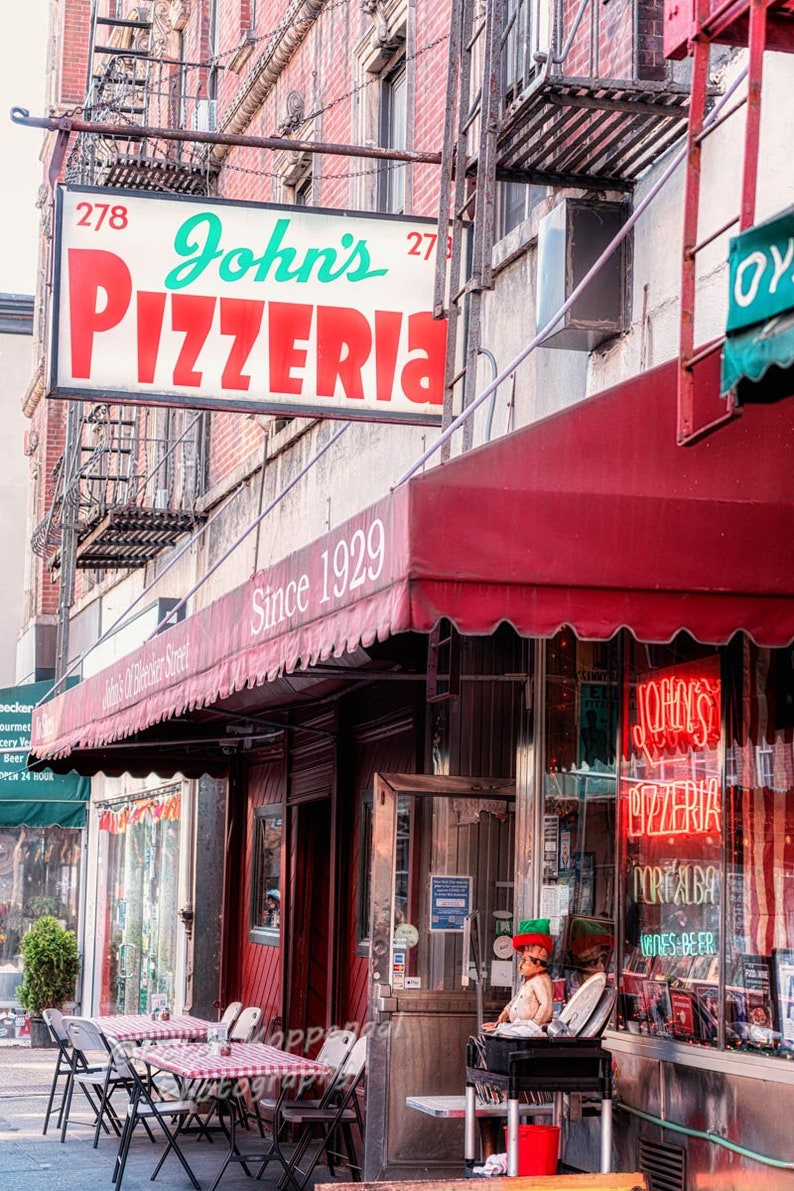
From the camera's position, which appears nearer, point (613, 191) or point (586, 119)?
point (586, 119)

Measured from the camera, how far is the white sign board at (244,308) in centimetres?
878

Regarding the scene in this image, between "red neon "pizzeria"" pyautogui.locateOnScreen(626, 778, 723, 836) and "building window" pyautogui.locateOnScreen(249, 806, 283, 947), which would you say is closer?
"red neon "pizzeria"" pyautogui.locateOnScreen(626, 778, 723, 836)

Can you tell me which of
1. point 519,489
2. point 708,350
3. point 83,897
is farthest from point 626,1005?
point 83,897

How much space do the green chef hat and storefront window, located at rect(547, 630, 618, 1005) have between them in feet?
1.39

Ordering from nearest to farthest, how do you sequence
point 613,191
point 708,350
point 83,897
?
point 708,350, point 613,191, point 83,897

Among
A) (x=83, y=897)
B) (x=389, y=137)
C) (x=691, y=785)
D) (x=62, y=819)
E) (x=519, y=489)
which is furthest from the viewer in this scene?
(x=83, y=897)

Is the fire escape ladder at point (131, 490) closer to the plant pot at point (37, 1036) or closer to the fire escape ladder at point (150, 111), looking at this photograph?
the fire escape ladder at point (150, 111)

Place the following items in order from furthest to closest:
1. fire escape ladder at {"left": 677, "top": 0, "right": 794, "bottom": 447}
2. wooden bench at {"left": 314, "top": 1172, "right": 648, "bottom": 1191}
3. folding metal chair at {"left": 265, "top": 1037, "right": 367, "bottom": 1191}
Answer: folding metal chair at {"left": 265, "top": 1037, "right": 367, "bottom": 1191}
wooden bench at {"left": 314, "top": 1172, "right": 648, "bottom": 1191}
fire escape ladder at {"left": 677, "top": 0, "right": 794, "bottom": 447}

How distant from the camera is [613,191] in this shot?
28.3 feet

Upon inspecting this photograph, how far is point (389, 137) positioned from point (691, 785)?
7072 millimetres

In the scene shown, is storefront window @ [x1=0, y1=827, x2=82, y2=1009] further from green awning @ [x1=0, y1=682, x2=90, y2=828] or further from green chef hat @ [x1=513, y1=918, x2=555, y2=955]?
green chef hat @ [x1=513, y1=918, x2=555, y2=955]

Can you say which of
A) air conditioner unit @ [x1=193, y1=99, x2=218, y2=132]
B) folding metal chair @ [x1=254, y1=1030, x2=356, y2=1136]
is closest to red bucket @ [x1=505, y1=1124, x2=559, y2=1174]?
folding metal chair @ [x1=254, y1=1030, x2=356, y2=1136]

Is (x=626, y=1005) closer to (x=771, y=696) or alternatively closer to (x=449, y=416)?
(x=771, y=696)

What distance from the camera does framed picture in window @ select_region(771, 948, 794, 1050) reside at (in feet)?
22.2
